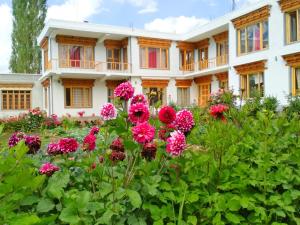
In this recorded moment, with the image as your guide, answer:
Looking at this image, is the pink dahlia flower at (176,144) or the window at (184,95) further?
the window at (184,95)

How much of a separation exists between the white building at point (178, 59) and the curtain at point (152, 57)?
1cm

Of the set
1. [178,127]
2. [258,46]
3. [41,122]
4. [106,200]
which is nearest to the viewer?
[106,200]

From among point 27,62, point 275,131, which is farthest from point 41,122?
point 27,62

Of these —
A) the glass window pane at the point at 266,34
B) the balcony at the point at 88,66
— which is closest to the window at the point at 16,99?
the balcony at the point at 88,66

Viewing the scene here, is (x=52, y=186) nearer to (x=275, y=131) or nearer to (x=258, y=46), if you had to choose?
(x=275, y=131)

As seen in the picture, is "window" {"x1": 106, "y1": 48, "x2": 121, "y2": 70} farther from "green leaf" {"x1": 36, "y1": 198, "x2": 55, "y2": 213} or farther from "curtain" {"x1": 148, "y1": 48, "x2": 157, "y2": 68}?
"green leaf" {"x1": 36, "y1": 198, "x2": 55, "y2": 213}

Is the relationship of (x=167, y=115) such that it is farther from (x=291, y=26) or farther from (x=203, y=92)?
(x=203, y=92)

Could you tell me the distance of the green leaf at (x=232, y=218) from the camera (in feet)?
6.49

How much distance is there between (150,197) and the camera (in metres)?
2.03

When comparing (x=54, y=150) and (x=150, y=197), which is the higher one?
(x=54, y=150)

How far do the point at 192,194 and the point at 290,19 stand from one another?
1774 cm

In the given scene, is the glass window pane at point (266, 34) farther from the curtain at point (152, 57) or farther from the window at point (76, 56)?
the window at point (76, 56)

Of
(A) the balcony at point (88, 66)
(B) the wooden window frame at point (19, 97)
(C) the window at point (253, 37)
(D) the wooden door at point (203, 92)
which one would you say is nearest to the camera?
(C) the window at point (253, 37)

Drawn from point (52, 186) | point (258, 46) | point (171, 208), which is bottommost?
point (171, 208)
